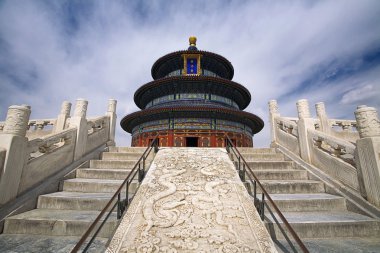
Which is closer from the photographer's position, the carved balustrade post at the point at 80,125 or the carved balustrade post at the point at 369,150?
the carved balustrade post at the point at 369,150

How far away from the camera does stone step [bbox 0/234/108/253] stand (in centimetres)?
330

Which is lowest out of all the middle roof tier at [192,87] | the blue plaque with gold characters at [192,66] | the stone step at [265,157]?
the stone step at [265,157]

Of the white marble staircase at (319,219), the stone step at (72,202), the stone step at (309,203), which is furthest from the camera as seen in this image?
the stone step at (309,203)

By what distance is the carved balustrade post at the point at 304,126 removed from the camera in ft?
23.8

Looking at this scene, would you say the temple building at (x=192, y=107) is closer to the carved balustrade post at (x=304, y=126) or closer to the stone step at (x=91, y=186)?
the carved balustrade post at (x=304, y=126)

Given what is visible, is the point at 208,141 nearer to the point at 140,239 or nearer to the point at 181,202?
the point at 181,202

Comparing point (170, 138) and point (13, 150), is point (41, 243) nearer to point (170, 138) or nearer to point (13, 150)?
point (13, 150)

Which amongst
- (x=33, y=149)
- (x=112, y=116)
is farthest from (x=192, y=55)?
(x=33, y=149)

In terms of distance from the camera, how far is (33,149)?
532 cm

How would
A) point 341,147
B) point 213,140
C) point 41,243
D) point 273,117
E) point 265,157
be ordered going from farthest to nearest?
1. point 213,140
2. point 273,117
3. point 265,157
4. point 341,147
5. point 41,243

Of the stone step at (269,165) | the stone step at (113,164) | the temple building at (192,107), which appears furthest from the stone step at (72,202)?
the temple building at (192,107)

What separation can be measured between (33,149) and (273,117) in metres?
9.84

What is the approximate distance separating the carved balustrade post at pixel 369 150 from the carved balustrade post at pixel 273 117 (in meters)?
4.74

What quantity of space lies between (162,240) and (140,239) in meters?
0.38
